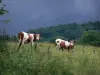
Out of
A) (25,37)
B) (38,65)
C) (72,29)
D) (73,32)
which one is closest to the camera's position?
(38,65)

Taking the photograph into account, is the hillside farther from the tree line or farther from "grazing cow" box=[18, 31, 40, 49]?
"grazing cow" box=[18, 31, 40, 49]

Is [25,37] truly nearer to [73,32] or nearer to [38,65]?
[38,65]

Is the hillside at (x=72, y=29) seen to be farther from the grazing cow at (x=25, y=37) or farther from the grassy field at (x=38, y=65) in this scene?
the grassy field at (x=38, y=65)

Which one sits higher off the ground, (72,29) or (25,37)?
(72,29)

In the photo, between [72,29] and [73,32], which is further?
[72,29]

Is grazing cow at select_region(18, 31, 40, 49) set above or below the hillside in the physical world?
below

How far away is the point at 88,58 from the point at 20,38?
13.0 metres

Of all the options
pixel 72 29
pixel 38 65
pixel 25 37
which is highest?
pixel 72 29

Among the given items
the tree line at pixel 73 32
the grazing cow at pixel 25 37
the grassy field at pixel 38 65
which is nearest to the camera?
the grassy field at pixel 38 65

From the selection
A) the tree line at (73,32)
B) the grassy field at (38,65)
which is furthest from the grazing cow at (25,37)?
the tree line at (73,32)

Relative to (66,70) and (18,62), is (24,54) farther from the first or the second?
(66,70)

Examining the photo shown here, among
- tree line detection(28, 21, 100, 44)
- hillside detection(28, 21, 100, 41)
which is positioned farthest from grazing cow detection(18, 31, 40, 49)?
hillside detection(28, 21, 100, 41)

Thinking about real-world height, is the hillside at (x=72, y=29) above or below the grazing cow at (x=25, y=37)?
above

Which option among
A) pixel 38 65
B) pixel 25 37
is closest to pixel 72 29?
pixel 25 37
